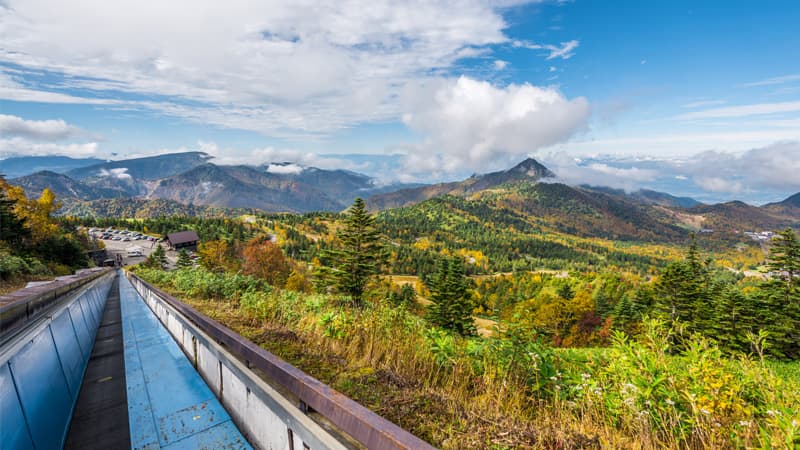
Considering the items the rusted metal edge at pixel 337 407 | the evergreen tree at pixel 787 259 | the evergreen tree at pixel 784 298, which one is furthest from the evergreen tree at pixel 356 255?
the evergreen tree at pixel 787 259

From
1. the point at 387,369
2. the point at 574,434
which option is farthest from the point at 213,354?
the point at 574,434

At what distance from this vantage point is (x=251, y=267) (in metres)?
53.8

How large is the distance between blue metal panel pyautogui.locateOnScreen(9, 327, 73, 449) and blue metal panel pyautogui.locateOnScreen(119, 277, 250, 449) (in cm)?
46

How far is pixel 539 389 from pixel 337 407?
8.97 feet

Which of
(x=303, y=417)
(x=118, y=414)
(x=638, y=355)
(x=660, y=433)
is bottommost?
(x=660, y=433)

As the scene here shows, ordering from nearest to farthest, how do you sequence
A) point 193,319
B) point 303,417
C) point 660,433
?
point 303,417, point 660,433, point 193,319

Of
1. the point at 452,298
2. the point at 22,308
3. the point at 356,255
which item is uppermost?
the point at 22,308

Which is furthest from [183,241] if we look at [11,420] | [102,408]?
[11,420]

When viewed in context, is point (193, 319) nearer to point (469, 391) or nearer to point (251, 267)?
point (469, 391)

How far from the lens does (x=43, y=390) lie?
2574mm

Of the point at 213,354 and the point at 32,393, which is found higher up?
the point at 32,393

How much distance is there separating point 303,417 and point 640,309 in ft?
245

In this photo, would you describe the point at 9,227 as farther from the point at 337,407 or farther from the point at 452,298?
the point at 337,407

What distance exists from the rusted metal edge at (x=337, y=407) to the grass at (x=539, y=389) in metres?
0.58
